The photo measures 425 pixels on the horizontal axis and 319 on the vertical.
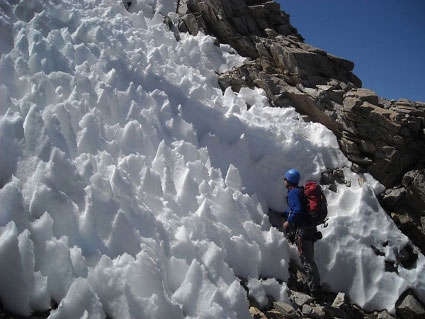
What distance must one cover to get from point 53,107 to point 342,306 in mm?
7276

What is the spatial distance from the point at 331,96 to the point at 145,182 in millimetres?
7791

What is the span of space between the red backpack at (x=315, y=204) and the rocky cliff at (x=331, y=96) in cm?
322

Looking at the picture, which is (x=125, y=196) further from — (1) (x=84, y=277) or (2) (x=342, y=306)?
(2) (x=342, y=306)

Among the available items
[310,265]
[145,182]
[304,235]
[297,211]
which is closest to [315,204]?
[297,211]

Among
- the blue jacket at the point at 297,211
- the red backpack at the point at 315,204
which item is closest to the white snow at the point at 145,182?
the blue jacket at the point at 297,211

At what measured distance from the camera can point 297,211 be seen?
25.3ft

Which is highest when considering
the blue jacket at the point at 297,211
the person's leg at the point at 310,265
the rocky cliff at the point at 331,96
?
the rocky cliff at the point at 331,96

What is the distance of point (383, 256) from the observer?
867 cm

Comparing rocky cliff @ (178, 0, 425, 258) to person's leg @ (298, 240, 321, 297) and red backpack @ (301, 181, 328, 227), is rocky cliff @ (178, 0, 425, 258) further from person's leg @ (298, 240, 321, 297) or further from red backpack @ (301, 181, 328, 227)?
person's leg @ (298, 240, 321, 297)

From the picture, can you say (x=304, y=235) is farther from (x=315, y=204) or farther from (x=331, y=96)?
(x=331, y=96)

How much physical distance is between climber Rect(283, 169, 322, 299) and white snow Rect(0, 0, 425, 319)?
414 mm

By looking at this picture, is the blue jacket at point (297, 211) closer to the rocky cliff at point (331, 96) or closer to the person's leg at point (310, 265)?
the person's leg at point (310, 265)

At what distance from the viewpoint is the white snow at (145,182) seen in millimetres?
4730

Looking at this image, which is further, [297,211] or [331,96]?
[331,96]
